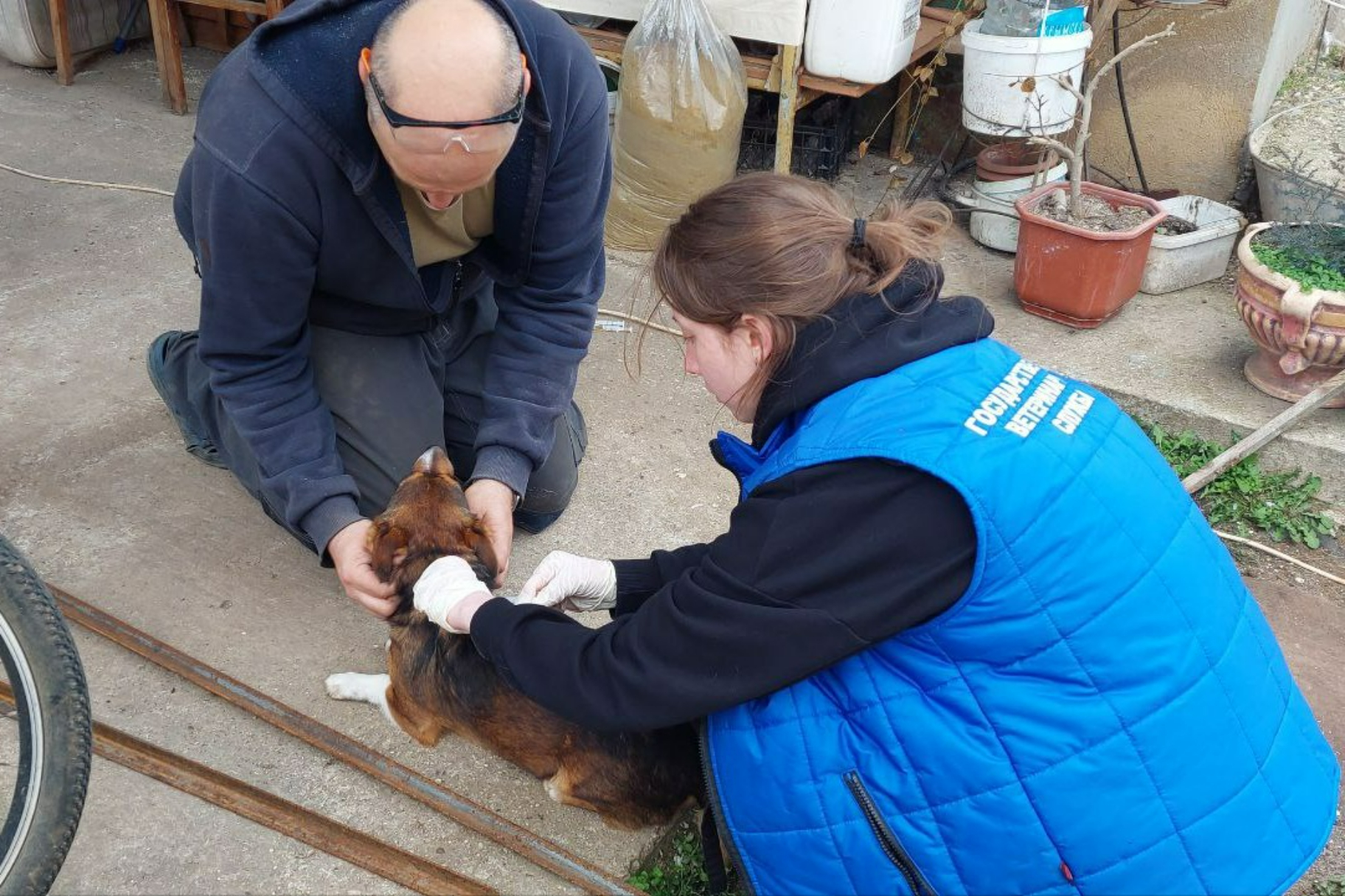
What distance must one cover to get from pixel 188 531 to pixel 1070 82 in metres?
3.64

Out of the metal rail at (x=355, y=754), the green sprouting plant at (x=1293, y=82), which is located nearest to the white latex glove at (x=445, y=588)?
the metal rail at (x=355, y=754)

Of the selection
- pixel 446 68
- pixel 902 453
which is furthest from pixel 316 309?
pixel 902 453

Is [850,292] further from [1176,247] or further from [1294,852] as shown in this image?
[1176,247]

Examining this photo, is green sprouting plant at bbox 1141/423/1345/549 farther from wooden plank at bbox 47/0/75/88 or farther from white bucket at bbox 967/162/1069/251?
wooden plank at bbox 47/0/75/88

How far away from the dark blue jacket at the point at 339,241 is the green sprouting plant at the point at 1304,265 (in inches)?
94.0

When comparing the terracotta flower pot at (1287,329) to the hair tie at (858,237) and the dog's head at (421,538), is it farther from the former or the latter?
the dog's head at (421,538)

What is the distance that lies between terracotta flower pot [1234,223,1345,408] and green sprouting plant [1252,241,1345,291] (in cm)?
3

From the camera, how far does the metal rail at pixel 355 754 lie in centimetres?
224

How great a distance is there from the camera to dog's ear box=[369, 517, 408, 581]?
2381 millimetres

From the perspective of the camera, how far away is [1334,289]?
3.73 metres

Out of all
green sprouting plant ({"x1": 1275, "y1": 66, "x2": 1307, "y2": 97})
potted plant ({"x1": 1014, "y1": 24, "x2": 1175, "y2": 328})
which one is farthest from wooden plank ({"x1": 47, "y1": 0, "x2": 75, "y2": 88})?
green sprouting plant ({"x1": 1275, "y1": 66, "x2": 1307, "y2": 97})

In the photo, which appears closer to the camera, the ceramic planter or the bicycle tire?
the bicycle tire

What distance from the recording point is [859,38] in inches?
188

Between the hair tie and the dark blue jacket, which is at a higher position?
the hair tie
